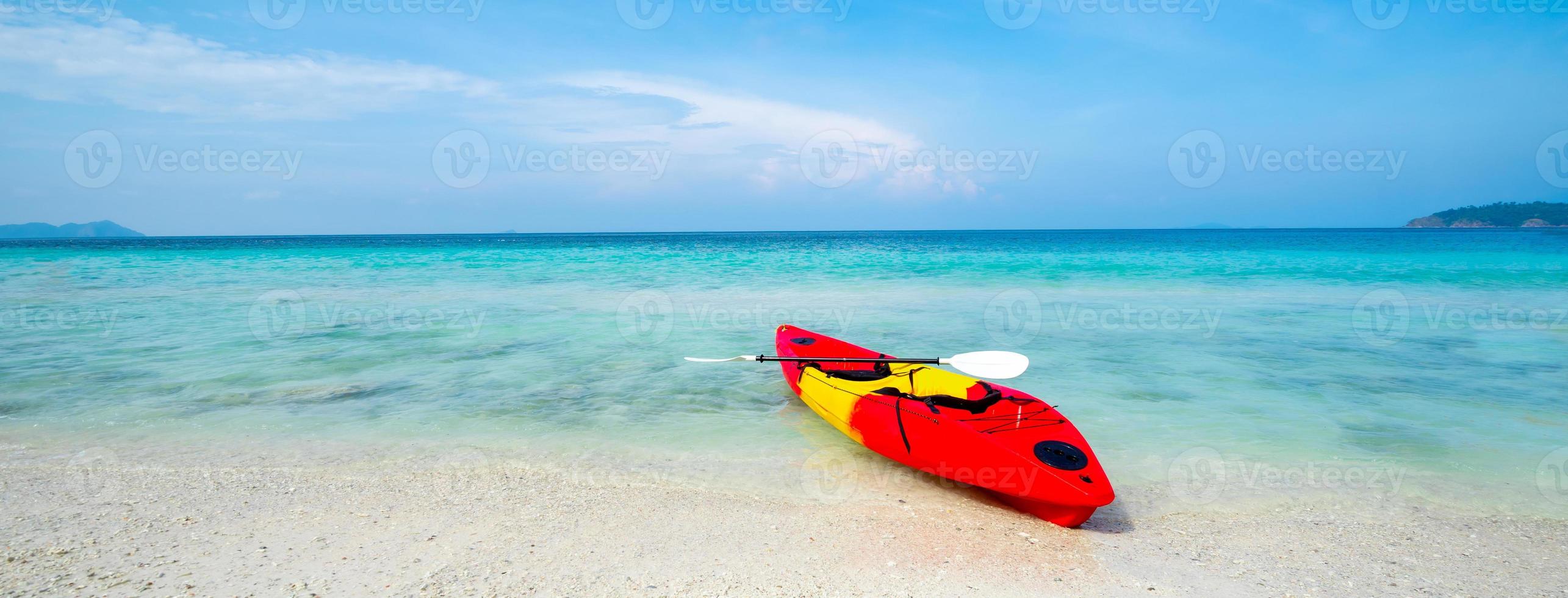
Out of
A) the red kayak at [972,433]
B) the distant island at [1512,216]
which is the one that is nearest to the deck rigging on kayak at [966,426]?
the red kayak at [972,433]

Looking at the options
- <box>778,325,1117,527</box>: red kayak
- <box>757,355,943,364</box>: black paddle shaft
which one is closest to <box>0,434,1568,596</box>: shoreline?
<box>778,325,1117,527</box>: red kayak

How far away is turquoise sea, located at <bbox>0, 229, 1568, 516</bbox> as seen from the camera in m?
5.39

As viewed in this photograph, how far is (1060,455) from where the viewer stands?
4.17m

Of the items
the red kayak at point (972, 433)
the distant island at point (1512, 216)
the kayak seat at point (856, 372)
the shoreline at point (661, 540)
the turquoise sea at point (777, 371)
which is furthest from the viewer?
the distant island at point (1512, 216)

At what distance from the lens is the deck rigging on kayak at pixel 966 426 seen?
13.2ft

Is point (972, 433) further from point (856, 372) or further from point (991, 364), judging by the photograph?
point (856, 372)

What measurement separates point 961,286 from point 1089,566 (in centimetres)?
1619

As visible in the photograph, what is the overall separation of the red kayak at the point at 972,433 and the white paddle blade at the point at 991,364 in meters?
0.12

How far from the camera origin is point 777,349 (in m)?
8.10

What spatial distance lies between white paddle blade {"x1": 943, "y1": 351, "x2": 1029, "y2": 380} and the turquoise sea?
888 mm

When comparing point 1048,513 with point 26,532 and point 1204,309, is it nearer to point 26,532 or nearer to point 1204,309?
point 26,532

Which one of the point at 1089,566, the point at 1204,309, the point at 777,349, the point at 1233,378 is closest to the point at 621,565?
the point at 1089,566

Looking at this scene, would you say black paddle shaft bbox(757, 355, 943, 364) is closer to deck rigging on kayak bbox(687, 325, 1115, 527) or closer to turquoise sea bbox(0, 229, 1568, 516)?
deck rigging on kayak bbox(687, 325, 1115, 527)

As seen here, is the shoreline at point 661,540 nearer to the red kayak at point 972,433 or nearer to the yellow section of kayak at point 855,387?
the red kayak at point 972,433
